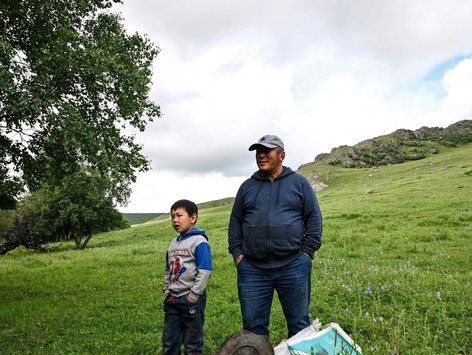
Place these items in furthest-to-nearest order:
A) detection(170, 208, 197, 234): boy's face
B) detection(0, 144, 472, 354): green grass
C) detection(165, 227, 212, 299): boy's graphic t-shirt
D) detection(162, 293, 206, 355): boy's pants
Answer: detection(0, 144, 472, 354): green grass
detection(170, 208, 197, 234): boy's face
detection(162, 293, 206, 355): boy's pants
detection(165, 227, 212, 299): boy's graphic t-shirt

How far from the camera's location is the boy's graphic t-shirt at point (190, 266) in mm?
6109

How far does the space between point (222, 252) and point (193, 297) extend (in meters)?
14.0

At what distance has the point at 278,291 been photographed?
5746 mm

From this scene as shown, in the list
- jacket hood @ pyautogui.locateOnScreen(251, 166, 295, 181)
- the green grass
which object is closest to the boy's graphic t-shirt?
jacket hood @ pyautogui.locateOnScreen(251, 166, 295, 181)

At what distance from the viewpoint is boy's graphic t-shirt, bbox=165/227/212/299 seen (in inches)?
241

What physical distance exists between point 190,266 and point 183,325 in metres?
1.01

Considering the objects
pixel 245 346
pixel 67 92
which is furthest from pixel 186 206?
pixel 67 92

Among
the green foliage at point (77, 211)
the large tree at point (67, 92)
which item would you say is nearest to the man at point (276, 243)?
the large tree at point (67, 92)

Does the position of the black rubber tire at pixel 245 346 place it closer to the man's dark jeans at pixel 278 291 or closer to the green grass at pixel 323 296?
the man's dark jeans at pixel 278 291

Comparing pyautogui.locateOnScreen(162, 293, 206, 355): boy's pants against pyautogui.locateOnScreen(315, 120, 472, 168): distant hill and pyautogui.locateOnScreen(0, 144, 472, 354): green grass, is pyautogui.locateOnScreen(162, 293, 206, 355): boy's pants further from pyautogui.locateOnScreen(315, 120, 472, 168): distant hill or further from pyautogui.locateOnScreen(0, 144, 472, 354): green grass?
pyautogui.locateOnScreen(315, 120, 472, 168): distant hill

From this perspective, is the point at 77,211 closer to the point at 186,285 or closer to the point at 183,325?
the point at 183,325

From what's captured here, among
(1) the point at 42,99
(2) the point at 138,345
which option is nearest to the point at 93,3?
(1) the point at 42,99

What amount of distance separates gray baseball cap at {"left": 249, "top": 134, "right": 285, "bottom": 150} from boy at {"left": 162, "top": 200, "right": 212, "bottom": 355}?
1.62m

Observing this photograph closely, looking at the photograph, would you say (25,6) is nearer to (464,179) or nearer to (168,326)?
(168,326)
